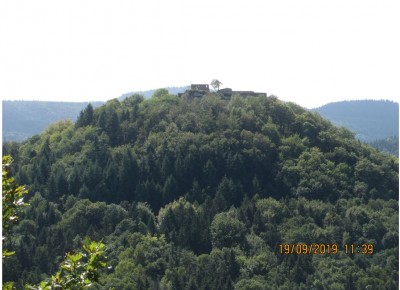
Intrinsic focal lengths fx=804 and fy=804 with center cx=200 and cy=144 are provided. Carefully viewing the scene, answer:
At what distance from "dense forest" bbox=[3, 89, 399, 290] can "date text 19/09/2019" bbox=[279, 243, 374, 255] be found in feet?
0.69

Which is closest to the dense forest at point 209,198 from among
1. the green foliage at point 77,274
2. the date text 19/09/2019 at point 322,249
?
the date text 19/09/2019 at point 322,249

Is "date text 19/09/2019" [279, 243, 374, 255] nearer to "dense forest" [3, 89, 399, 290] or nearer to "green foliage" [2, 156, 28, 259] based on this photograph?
"dense forest" [3, 89, 399, 290]

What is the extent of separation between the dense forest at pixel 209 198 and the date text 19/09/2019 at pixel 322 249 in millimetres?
211

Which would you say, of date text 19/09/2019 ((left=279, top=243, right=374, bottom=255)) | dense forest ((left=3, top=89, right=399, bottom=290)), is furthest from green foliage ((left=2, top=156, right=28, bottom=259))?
date text 19/09/2019 ((left=279, top=243, right=374, bottom=255))

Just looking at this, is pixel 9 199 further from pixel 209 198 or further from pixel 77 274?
pixel 209 198

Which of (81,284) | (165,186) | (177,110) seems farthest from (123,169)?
(81,284)

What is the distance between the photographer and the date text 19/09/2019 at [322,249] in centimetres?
8375

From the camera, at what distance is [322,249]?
84062mm

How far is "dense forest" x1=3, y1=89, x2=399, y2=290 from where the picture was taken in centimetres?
7906

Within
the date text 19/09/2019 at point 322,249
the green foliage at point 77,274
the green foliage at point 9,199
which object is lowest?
the date text 19/09/2019 at point 322,249

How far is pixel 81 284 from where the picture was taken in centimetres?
1057

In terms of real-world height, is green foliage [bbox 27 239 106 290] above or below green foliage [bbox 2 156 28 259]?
below

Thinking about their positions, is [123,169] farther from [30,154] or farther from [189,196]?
[30,154]

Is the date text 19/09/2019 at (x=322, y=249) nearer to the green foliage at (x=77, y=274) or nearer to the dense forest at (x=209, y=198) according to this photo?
the dense forest at (x=209, y=198)
